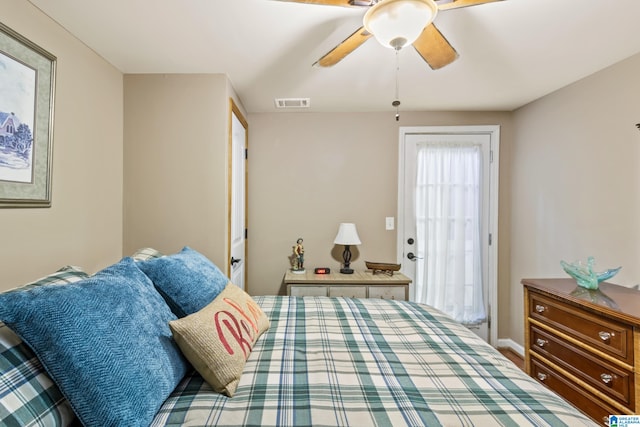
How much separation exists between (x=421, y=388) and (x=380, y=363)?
19 centimetres

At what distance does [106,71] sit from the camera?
206cm

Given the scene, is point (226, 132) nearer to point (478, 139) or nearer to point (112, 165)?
point (112, 165)

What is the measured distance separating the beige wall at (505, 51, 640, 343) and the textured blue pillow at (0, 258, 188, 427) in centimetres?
278

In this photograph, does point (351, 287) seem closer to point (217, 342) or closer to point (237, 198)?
point (237, 198)

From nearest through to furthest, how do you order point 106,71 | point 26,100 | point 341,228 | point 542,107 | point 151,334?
point 151,334
point 26,100
point 106,71
point 542,107
point 341,228

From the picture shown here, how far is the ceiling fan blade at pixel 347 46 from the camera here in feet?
4.59

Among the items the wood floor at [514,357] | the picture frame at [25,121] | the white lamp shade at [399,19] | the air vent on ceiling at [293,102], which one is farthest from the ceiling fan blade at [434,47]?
the wood floor at [514,357]

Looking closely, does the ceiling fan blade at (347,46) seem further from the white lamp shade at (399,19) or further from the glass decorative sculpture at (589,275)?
the glass decorative sculpture at (589,275)

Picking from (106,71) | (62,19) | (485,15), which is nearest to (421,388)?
(485,15)

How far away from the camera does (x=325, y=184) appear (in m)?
3.14

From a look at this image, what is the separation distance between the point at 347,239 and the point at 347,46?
178 centimetres

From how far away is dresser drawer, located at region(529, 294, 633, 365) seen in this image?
4.92ft

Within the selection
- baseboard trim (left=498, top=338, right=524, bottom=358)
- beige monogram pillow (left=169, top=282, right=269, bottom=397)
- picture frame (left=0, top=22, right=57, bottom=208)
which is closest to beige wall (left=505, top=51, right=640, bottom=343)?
baseboard trim (left=498, top=338, right=524, bottom=358)

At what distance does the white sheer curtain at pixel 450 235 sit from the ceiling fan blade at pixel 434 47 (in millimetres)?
1596
